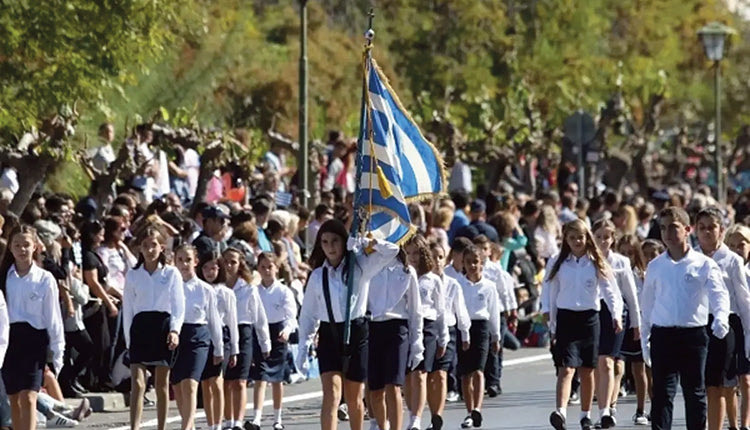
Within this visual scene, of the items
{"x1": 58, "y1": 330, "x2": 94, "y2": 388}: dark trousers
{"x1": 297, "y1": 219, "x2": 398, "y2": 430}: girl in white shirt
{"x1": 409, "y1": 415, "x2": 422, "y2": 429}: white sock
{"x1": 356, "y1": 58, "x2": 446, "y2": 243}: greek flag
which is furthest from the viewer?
{"x1": 58, "y1": 330, "x2": 94, "y2": 388}: dark trousers

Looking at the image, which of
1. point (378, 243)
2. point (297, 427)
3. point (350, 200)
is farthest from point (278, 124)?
point (378, 243)

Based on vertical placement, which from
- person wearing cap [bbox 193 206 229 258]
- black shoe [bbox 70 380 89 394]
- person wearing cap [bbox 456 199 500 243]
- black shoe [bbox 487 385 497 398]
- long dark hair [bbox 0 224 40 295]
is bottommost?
black shoe [bbox 487 385 497 398]

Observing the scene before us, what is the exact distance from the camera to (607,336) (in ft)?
59.1

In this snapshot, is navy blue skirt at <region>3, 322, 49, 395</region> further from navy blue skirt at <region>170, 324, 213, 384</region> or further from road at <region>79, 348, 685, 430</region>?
road at <region>79, 348, 685, 430</region>

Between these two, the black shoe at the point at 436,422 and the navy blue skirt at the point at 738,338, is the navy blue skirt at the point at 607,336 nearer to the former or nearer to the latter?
the black shoe at the point at 436,422

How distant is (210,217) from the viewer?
2019 cm

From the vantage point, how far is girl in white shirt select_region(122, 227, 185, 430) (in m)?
15.9

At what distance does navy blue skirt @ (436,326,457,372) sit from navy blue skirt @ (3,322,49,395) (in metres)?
3.68

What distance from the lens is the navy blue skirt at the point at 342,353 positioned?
14.7m

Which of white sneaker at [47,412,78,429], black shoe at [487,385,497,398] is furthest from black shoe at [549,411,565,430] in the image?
black shoe at [487,385,497,398]

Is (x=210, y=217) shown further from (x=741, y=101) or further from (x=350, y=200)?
(x=741, y=101)

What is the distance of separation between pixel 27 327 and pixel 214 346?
188 centimetres

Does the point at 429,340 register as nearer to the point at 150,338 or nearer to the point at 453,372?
the point at 150,338

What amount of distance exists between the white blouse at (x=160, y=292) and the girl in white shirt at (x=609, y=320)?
12.2 feet
